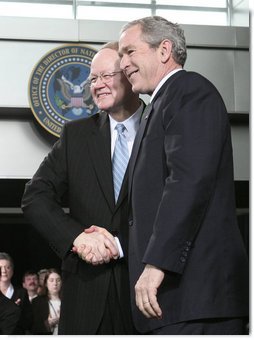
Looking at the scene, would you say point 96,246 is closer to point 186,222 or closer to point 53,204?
point 53,204

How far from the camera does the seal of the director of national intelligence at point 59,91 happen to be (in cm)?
662

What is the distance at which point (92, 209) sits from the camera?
Answer: 2.14m

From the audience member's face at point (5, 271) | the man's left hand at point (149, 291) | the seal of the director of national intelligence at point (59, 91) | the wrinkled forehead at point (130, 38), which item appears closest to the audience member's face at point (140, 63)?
the wrinkled forehead at point (130, 38)

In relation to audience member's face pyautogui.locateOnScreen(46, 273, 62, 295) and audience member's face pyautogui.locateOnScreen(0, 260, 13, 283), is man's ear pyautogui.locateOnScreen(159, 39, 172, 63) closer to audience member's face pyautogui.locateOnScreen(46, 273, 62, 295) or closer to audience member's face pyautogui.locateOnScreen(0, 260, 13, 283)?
audience member's face pyautogui.locateOnScreen(0, 260, 13, 283)

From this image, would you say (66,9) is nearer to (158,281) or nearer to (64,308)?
(64,308)

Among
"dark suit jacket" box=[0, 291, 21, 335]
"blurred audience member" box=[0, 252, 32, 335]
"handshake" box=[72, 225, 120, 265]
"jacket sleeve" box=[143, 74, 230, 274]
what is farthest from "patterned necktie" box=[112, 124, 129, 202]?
"blurred audience member" box=[0, 252, 32, 335]

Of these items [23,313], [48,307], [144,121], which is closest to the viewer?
[144,121]

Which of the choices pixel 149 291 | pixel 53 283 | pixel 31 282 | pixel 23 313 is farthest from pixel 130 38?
pixel 31 282

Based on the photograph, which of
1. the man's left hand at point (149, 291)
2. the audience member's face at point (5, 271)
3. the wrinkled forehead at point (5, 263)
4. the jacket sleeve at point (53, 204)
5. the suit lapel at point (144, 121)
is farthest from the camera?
the wrinkled forehead at point (5, 263)

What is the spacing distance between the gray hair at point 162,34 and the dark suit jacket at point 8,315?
3.25 m

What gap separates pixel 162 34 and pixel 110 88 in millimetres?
364

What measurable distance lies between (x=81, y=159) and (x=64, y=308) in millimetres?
465

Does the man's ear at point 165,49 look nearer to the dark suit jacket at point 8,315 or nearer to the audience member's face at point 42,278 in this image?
the dark suit jacket at point 8,315

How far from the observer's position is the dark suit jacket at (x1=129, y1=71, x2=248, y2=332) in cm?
164
